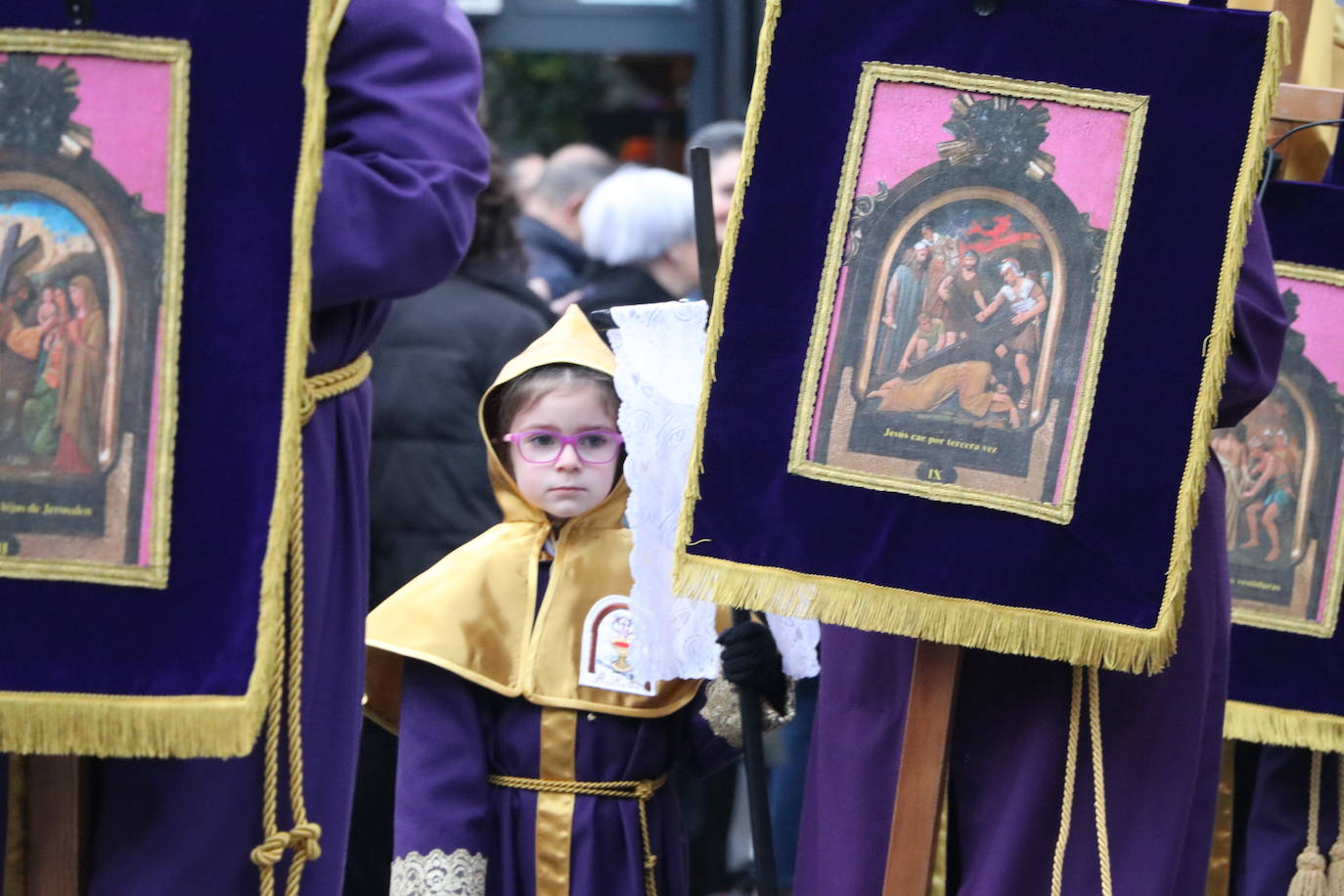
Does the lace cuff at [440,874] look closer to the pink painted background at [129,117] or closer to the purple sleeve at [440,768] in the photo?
the purple sleeve at [440,768]

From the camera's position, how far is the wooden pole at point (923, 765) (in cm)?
301

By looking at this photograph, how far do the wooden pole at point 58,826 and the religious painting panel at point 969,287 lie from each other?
3.47 ft

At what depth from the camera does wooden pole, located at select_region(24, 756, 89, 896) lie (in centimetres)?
257

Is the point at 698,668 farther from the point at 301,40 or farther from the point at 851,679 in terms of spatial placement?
the point at 301,40

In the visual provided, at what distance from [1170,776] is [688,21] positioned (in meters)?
5.68

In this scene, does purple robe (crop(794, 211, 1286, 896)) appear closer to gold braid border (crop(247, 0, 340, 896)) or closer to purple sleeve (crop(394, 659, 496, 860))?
purple sleeve (crop(394, 659, 496, 860))

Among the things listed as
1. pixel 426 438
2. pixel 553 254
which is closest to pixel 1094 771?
pixel 426 438

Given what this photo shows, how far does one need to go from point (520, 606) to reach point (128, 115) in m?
1.50

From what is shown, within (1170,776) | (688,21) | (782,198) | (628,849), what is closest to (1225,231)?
(782,198)

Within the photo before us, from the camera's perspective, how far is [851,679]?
10.5 ft

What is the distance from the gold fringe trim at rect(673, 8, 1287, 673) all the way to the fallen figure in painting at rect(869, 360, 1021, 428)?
10.2 inches

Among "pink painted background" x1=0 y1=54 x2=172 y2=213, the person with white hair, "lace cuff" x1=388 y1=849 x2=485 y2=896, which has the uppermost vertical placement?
"pink painted background" x1=0 y1=54 x2=172 y2=213

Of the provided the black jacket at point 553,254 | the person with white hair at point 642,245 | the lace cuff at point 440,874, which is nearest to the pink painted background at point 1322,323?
the lace cuff at point 440,874

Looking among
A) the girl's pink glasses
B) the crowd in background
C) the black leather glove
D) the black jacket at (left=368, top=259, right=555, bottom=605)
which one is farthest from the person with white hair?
the black leather glove
